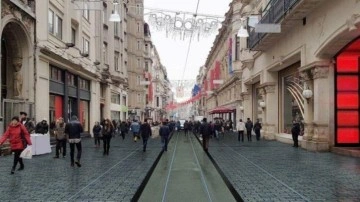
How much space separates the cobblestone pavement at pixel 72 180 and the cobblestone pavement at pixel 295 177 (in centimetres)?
260

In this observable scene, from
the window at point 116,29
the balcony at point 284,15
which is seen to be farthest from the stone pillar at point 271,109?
the window at point 116,29

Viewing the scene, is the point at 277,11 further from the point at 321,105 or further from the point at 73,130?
the point at 73,130

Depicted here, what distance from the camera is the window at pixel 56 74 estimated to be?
27.3m

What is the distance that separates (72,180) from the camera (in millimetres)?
11203

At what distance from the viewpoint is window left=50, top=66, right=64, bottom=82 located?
2732cm

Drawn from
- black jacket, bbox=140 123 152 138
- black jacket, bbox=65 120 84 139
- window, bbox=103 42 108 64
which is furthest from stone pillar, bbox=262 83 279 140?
black jacket, bbox=65 120 84 139

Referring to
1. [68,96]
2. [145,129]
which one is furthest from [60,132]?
[68,96]

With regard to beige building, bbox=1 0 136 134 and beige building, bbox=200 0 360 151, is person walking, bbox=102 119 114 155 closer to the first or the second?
beige building, bbox=1 0 136 134

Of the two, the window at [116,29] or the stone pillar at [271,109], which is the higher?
the window at [116,29]

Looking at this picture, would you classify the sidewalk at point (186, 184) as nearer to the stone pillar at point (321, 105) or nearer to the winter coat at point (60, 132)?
the winter coat at point (60, 132)

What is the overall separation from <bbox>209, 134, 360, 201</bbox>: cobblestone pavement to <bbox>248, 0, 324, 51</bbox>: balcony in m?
6.61

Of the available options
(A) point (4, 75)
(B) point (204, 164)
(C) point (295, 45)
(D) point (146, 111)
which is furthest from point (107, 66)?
(D) point (146, 111)

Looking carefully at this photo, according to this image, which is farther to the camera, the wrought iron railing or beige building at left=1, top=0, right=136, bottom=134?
beige building at left=1, top=0, right=136, bottom=134

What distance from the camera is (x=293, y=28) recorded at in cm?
2342
